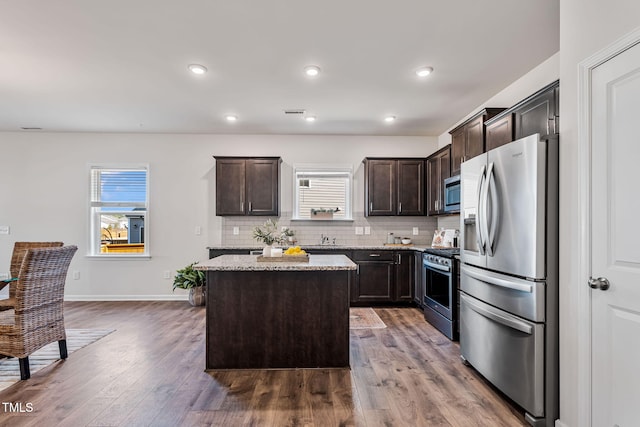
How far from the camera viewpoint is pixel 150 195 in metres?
5.59

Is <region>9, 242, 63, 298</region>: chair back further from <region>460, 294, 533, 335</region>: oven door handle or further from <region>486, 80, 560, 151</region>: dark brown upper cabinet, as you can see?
<region>486, 80, 560, 151</region>: dark brown upper cabinet

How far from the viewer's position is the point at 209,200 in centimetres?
561

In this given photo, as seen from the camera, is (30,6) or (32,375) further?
(32,375)

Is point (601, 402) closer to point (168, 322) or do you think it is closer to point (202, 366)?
point (202, 366)

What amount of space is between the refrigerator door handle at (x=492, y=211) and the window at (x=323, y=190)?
3.29m

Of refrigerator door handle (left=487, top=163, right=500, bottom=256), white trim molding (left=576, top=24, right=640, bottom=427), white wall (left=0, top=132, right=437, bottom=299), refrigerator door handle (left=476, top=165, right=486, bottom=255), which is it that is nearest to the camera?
white trim molding (left=576, top=24, right=640, bottom=427)

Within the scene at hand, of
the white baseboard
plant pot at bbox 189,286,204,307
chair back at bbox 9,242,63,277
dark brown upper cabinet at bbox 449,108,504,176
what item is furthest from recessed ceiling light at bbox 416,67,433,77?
the white baseboard

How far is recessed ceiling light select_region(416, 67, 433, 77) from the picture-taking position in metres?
3.24

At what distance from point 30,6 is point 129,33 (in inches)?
23.2

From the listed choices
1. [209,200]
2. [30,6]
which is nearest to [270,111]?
[209,200]

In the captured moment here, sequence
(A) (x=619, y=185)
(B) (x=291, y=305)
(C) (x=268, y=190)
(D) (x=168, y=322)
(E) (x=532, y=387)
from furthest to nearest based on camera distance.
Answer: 1. (C) (x=268, y=190)
2. (D) (x=168, y=322)
3. (B) (x=291, y=305)
4. (E) (x=532, y=387)
5. (A) (x=619, y=185)

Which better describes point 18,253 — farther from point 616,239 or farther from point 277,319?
point 616,239

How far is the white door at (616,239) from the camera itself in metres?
1.56

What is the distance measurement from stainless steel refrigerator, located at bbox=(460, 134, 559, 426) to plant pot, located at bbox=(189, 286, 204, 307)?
12.6ft
